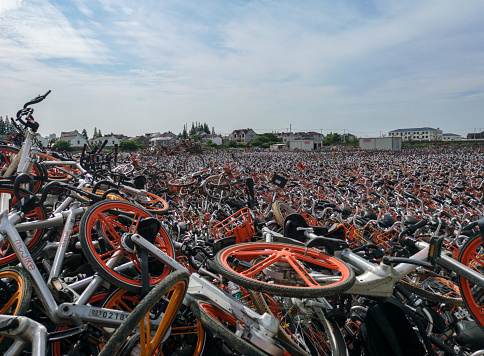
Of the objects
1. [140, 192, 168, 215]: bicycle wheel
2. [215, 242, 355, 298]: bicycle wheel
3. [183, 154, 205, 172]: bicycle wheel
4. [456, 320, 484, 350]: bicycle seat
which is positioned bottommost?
[456, 320, 484, 350]: bicycle seat

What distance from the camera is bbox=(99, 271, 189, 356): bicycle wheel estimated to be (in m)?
1.28

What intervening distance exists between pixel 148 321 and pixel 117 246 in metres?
1.59

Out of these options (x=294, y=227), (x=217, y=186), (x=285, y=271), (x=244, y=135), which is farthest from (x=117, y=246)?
(x=244, y=135)

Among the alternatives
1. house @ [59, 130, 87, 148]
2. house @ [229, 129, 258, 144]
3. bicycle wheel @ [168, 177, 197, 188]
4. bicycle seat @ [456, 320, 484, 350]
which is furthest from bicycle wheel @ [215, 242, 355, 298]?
house @ [229, 129, 258, 144]

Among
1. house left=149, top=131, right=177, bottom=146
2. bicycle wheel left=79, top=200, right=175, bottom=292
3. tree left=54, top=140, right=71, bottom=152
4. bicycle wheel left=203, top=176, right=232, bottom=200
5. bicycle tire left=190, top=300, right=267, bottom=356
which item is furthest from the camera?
house left=149, top=131, right=177, bottom=146

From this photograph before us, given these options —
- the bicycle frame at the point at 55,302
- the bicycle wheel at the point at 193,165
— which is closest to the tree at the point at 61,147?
the bicycle wheel at the point at 193,165

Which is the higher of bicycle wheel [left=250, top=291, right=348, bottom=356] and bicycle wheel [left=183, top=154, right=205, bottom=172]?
bicycle wheel [left=183, top=154, right=205, bottom=172]

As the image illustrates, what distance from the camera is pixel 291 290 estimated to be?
6.25ft

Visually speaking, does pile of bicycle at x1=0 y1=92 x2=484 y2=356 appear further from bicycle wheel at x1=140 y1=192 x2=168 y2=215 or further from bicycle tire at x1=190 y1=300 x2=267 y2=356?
bicycle wheel at x1=140 y1=192 x2=168 y2=215

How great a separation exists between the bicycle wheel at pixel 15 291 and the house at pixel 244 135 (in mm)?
101968

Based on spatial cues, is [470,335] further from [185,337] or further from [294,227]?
[185,337]

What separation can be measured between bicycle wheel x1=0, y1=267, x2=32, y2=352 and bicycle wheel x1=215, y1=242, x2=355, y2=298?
1.42m

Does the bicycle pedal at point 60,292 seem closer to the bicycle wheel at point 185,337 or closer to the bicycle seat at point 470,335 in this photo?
the bicycle wheel at point 185,337

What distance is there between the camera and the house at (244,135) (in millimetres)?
104375
